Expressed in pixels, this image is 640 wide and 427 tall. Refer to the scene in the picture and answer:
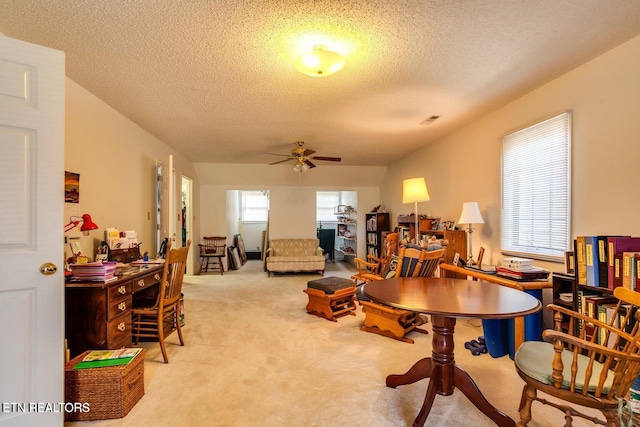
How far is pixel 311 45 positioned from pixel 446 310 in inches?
75.6

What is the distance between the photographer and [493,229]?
354cm

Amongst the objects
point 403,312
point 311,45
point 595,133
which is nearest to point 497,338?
point 403,312

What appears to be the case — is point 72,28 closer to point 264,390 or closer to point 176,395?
point 176,395

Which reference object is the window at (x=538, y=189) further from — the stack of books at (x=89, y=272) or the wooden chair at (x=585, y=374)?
the stack of books at (x=89, y=272)

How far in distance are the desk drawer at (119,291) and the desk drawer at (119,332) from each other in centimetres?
16

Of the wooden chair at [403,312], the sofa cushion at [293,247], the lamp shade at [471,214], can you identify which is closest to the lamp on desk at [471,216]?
the lamp shade at [471,214]

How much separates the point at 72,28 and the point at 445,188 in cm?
443

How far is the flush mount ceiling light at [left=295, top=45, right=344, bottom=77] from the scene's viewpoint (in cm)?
208

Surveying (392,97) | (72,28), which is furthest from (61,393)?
(392,97)

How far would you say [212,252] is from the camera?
6539 millimetres

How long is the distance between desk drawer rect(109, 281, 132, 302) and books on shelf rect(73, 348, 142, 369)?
35cm

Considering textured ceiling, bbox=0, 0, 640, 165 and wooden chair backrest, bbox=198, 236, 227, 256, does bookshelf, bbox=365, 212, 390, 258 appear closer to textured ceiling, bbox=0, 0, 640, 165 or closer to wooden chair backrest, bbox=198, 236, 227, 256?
textured ceiling, bbox=0, 0, 640, 165

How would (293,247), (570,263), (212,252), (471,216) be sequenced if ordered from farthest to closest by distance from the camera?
1. (293,247)
2. (212,252)
3. (471,216)
4. (570,263)

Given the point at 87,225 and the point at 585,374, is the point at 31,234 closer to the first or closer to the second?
the point at 87,225
